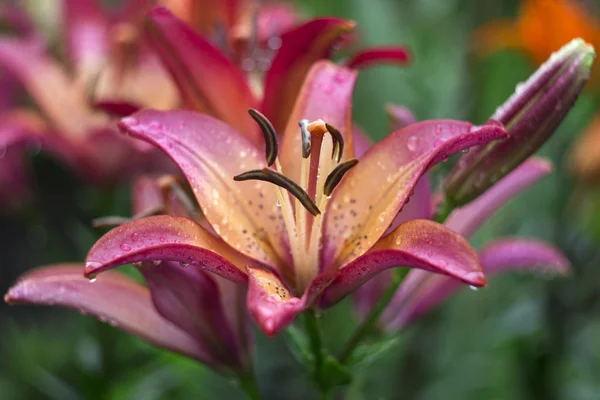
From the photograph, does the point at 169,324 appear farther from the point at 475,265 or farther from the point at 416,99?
the point at 416,99

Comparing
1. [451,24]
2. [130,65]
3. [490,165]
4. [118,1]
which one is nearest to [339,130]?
[490,165]

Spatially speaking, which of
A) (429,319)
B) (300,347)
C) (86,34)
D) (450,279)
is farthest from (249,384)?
(86,34)

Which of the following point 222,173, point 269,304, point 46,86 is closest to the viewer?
point 269,304

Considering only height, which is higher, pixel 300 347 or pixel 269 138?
pixel 269 138

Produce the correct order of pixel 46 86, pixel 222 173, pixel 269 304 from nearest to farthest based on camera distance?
pixel 269 304
pixel 222 173
pixel 46 86

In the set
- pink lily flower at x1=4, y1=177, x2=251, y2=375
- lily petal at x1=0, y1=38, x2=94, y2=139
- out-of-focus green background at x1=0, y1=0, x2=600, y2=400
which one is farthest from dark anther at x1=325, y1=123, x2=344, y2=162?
lily petal at x1=0, y1=38, x2=94, y2=139

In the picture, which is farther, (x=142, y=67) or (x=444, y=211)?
(x=142, y=67)

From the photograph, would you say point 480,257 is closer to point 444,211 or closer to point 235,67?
point 444,211
